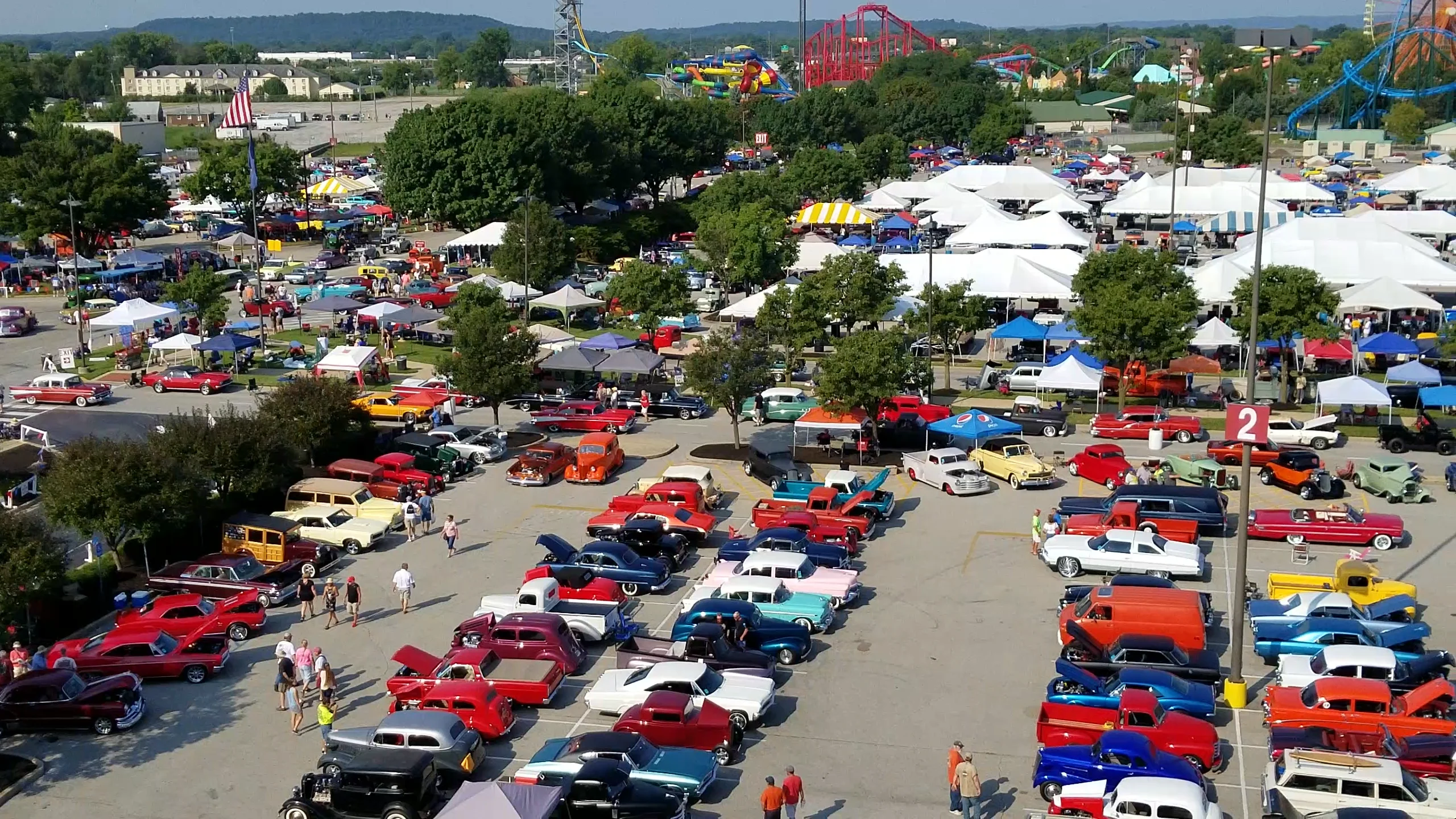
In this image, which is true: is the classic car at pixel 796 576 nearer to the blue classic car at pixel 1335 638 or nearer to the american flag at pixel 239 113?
the blue classic car at pixel 1335 638

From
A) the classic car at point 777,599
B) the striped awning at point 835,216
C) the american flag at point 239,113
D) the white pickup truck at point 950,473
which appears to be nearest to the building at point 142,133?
the american flag at point 239,113

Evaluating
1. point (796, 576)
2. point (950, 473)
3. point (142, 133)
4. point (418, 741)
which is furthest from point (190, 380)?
point (142, 133)

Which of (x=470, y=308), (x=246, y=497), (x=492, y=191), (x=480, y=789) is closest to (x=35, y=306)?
(x=492, y=191)

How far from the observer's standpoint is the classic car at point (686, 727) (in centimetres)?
1892

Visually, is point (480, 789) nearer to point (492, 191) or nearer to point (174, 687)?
point (174, 687)

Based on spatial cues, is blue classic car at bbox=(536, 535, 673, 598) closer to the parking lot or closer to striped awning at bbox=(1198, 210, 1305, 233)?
the parking lot

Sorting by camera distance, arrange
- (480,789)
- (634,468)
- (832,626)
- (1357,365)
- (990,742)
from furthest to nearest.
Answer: (1357,365) → (634,468) → (832,626) → (990,742) → (480,789)

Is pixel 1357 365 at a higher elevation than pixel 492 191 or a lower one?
lower

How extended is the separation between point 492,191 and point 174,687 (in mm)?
51029

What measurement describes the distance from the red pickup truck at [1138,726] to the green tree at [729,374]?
1751cm

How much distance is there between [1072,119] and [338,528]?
520ft

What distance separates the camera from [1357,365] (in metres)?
41.2

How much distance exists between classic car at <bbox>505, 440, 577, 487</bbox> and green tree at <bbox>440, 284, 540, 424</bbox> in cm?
292

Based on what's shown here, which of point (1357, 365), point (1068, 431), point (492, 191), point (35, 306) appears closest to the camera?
point (1068, 431)
